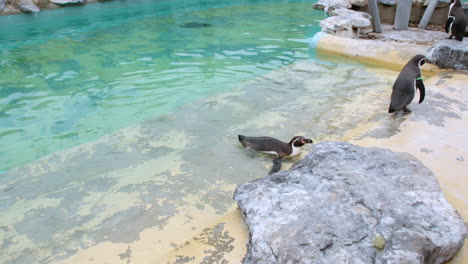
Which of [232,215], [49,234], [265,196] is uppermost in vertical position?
[265,196]

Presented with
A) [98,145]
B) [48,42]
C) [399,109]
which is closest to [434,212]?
[399,109]

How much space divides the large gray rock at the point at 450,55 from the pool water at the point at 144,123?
654 millimetres

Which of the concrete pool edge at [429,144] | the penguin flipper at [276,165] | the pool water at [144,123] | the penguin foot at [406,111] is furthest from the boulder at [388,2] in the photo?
the penguin flipper at [276,165]

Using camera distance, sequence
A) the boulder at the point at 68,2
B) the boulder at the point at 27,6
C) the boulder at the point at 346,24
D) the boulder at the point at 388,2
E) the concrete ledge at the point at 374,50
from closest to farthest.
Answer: the concrete ledge at the point at 374,50
the boulder at the point at 346,24
the boulder at the point at 388,2
the boulder at the point at 27,6
the boulder at the point at 68,2

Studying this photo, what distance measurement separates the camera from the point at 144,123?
4.19 m

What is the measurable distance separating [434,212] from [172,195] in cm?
171

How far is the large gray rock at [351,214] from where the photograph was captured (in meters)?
1.65

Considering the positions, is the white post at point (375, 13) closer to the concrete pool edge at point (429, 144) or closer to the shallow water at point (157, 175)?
the concrete pool edge at point (429, 144)

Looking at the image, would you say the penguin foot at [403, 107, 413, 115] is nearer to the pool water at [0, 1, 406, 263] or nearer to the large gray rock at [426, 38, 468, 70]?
the pool water at [0, 1, 406, 263]

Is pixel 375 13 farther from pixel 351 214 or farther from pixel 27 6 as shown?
pixel 27 6

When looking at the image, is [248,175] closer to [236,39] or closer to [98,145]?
[98,145]

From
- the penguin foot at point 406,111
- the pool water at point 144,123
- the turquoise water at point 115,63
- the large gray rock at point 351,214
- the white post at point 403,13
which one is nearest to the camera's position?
the large gray rock at point 351,214

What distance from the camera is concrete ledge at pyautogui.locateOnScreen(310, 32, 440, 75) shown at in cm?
579

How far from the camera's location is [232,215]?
84.0 inches
